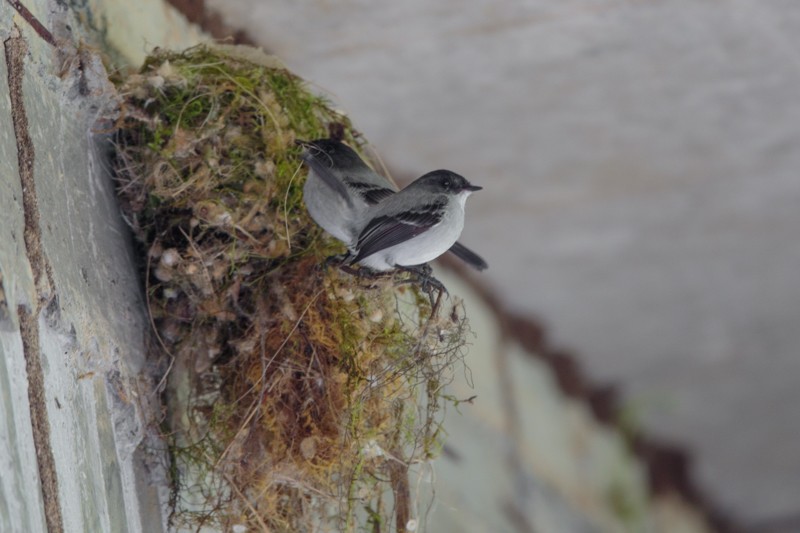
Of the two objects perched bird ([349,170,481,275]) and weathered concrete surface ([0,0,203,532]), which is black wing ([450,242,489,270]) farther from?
weathered concrete surface ([0,0,203,532])

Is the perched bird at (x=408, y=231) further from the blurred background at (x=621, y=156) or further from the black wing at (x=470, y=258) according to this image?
the blurred background at (x=621, y=156)

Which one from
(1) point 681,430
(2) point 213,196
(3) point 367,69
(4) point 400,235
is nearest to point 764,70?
(3) point 367,69

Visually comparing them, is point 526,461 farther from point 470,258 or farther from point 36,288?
point 36,288

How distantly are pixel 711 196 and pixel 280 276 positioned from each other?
3.00 metres

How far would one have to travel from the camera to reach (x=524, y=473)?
19.9ft

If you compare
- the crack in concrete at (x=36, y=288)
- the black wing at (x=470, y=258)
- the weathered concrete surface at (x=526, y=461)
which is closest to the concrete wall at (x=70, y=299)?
the crack in concrete at (x=36, y=288)

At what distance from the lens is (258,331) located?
3.30 m

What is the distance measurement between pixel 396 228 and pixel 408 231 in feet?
0.13

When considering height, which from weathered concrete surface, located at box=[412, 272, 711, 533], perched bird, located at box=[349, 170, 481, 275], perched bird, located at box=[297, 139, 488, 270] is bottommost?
weathered concrete surface, located at box=[412, 272, 711, 533]

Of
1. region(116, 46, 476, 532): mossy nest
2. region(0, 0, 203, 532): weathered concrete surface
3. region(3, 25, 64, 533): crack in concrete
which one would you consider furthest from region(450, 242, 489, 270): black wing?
region(3, 25, 64, 533): crack in concrete

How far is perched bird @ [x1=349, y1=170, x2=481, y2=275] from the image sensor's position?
3.38m

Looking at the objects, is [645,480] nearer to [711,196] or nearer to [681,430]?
[681,430]

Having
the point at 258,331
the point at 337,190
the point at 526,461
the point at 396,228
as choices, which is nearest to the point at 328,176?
the point at 337,190

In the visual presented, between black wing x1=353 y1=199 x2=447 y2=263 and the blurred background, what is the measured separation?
2.48ft
